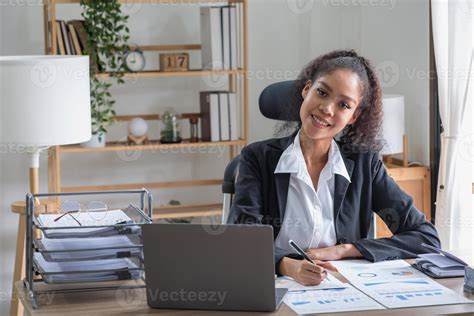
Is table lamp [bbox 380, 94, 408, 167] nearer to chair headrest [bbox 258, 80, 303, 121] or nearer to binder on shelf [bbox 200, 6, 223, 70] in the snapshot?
binder on shelf [bbox 200, 6, 223, 70]

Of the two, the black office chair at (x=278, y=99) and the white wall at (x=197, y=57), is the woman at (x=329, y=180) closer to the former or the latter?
the black office chair at (x=278, y=99)

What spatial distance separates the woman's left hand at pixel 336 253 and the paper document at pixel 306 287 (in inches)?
8.7

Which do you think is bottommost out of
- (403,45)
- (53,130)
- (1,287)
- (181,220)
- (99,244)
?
(1,287)

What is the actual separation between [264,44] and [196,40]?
397 mm

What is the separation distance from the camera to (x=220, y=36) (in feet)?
14.5

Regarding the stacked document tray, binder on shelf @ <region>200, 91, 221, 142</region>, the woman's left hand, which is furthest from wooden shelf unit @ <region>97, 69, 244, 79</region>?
the stacked document tray

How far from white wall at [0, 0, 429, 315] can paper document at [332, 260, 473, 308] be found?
2056mm

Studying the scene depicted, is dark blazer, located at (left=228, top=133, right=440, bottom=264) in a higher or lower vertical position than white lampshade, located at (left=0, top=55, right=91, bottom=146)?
lower

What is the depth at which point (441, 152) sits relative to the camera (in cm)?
398

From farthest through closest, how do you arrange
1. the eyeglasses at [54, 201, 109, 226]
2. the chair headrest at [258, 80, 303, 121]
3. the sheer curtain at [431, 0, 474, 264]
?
the sheer curtain at [431, 0, 474, 264], the chair headrest at [258, 80, 303, 121], the eyeglasses at [54, 201, 109, 226]

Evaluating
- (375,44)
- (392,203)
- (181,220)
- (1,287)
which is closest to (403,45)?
(375,44)

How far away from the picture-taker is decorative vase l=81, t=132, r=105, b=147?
4.35m

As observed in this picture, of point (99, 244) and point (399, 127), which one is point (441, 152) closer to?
point (399, 127)

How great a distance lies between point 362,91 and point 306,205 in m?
0.39
